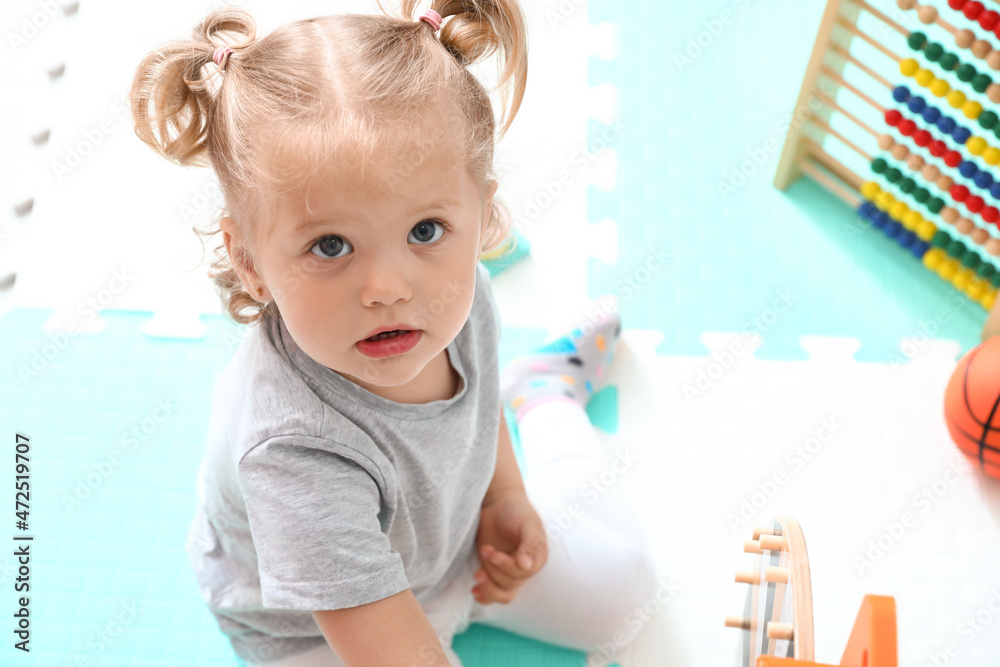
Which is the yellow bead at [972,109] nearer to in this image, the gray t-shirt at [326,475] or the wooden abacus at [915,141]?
the wooden abacus at [915,141]

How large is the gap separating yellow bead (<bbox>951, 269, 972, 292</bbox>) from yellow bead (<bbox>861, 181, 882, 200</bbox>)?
16 centimetres

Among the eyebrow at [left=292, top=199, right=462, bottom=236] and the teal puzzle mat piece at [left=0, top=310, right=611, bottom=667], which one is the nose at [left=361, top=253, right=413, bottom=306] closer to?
the eyebrow at [left=292, top=199, right=462, bottom=236]

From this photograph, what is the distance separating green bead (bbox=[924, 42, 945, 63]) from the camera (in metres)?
1.13

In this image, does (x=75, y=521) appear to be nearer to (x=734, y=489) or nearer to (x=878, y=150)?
(x=734, y=489)

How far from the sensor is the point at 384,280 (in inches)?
21.5

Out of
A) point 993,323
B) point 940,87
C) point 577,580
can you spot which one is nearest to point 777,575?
point 577,580

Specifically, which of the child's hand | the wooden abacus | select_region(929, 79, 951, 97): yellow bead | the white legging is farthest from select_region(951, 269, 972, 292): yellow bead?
the child's hand

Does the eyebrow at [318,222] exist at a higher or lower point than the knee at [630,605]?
higher

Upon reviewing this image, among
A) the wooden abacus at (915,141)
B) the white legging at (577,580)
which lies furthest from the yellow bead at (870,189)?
the white legging at (577,580)

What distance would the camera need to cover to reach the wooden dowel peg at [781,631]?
0.57 m

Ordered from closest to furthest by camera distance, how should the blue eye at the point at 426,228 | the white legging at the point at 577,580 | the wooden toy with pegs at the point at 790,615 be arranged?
the wooden toy with pegs at the point at 790,615, the blue eye at the point at 426,228, the white legging at the point at 577,580

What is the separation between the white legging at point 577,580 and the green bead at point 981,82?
0.69 meters

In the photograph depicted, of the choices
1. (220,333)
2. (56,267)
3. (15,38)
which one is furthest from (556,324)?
(15,38)

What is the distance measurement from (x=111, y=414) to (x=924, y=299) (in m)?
1.09
